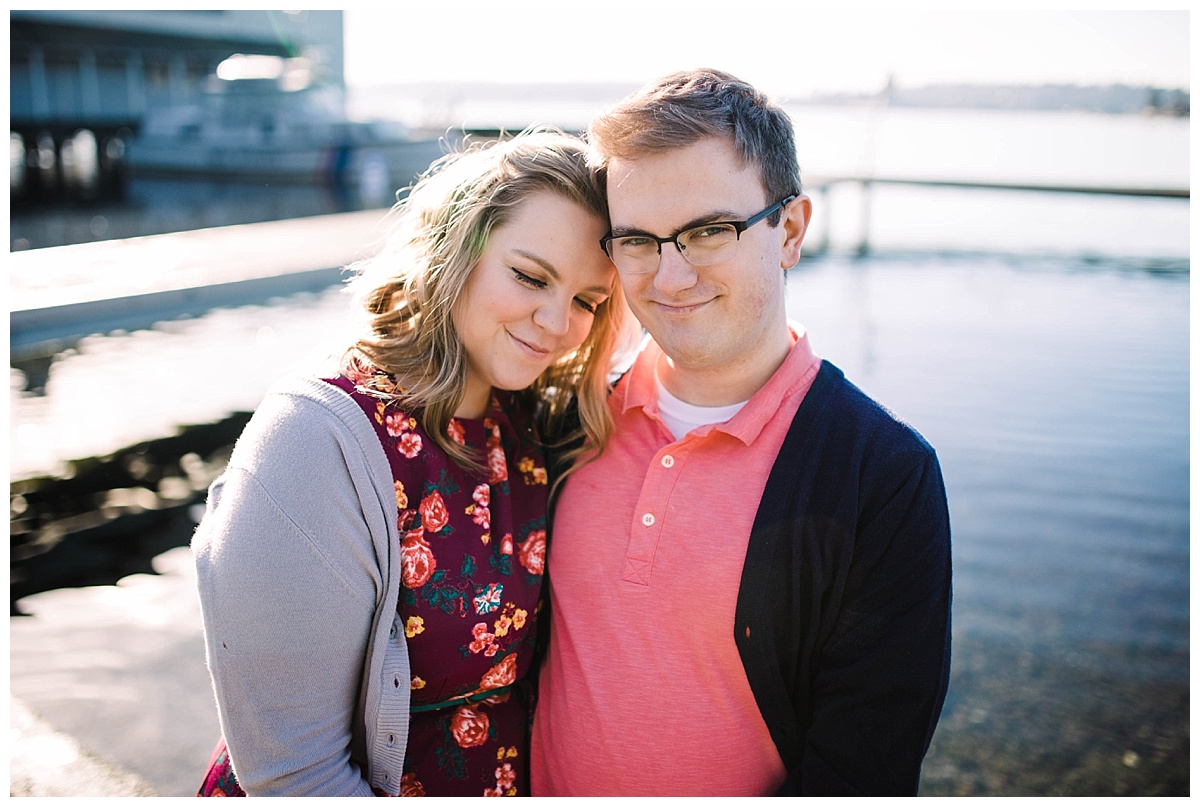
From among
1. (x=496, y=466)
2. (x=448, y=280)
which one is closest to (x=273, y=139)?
(x=448, y=280)

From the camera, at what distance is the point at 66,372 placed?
22.5 ft

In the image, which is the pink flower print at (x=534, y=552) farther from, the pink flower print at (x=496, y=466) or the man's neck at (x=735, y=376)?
the man's neck at (x=735, y=376)

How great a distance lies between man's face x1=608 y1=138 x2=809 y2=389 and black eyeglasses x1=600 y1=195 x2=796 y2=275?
0.01 m

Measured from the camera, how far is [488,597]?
181 cm

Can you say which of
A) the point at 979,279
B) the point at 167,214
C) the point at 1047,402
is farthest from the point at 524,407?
the point at 167,214

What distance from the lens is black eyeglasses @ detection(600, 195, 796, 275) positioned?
1.89 meters

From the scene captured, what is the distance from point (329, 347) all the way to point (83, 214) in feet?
55.4

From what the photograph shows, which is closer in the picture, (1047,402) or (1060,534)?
(1060,534)

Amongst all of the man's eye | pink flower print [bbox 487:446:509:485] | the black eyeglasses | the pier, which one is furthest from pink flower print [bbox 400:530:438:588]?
the pier

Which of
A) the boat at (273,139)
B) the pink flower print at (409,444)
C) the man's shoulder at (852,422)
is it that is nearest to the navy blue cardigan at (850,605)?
the man's shoulder at (852,422)

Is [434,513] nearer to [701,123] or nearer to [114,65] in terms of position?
[701,123]

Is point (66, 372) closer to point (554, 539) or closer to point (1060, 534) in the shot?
point (554, 539)

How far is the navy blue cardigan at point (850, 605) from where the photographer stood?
5.48 ft

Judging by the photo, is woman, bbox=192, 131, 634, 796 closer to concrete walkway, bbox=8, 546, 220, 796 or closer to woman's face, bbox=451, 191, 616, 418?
woman's face, bbox=451, 191, 616, 418
